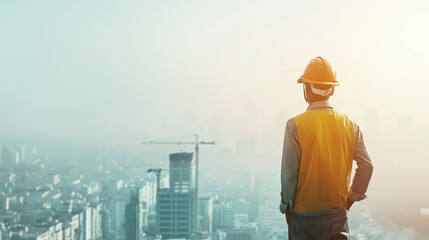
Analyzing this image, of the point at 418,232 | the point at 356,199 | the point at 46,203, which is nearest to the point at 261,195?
the point at 418,232

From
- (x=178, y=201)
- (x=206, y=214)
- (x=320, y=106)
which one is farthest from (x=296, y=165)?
(x=178, y=201)

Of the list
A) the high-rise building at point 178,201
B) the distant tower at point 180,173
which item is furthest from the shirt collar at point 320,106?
the distant tower at point 180,173

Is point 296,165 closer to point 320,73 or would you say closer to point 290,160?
point 290,160

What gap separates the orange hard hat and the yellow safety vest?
0.09 metres

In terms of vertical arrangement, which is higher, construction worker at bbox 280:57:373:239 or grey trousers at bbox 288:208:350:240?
construction worker at bbox 280:57:373:239

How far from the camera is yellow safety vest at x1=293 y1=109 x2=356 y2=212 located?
1347mm

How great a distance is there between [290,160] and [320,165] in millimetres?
82

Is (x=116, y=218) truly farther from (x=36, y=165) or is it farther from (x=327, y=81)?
(x=327, y=81)

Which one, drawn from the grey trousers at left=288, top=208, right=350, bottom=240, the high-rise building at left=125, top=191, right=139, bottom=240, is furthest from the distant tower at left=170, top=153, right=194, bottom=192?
the grey trousers at left=288, top=208, right=350, bottom=240

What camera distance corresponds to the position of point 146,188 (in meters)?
15.4

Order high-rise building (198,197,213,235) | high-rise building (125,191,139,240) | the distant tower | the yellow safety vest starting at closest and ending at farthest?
the yellow safety vest < high-rise building (198,197,213,235) < high-rise building (125,191,139,240) < the distant tower

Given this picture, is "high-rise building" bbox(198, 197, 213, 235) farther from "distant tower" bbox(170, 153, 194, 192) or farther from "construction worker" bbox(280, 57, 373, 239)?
"construction worker" bbox(280, 57, 373, 239)

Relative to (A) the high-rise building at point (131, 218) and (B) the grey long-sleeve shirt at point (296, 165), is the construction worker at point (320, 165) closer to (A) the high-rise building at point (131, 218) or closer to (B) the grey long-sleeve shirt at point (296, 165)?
(B) the grey long-sleeve shirt at point (296, 165)

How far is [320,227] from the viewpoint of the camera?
139cm
